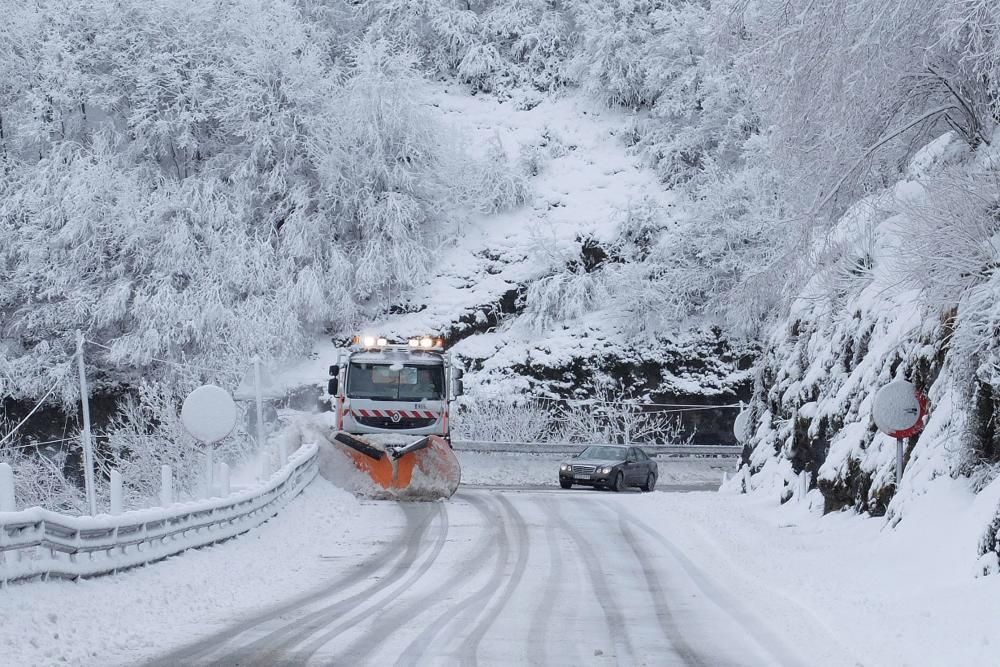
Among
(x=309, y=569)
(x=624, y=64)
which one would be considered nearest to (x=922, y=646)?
(x=309, y=569)

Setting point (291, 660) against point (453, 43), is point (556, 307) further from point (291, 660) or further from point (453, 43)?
point (291, 660)

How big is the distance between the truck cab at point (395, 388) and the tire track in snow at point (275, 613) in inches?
279

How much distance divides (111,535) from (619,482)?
17966mm

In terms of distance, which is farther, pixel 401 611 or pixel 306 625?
pixel 401 611

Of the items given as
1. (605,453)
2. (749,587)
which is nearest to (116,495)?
(749,587)

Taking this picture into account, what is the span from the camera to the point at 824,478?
1730 centimetres

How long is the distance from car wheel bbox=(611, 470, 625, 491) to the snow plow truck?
5.22 m

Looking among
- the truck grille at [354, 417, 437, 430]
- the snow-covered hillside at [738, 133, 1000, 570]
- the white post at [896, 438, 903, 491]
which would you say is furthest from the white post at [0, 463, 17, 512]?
the truck grille at [354, 417, 437, 430]

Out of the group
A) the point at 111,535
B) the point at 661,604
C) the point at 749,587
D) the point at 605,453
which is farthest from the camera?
the point at 605,453

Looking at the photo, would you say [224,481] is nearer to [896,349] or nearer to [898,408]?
[898,408]

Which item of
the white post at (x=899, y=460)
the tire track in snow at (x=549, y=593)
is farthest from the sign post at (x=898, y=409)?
the tire track in snow at (x=549, y=593)

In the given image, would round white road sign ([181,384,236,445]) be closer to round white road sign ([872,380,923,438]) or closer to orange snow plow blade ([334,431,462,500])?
orange snow plow blade ([334,431,462,500])

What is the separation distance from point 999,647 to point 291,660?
201 inches

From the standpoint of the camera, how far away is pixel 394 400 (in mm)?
23547
